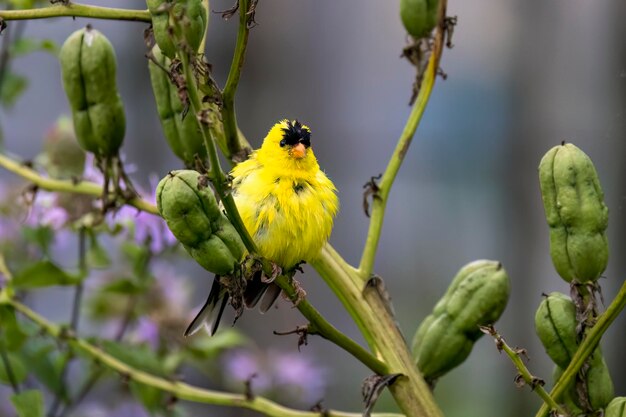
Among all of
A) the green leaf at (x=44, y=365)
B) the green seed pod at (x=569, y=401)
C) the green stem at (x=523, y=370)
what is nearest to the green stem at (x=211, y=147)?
the green stem at (x=523, y=370)

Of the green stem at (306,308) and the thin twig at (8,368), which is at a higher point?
the green stem at (306,308)

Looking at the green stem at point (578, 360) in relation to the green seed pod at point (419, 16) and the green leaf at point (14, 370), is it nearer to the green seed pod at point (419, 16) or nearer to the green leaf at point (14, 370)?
the green seed pod at point (419, 16)

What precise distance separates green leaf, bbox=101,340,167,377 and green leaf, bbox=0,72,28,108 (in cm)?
41

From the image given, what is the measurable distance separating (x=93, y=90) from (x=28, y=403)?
27 cm

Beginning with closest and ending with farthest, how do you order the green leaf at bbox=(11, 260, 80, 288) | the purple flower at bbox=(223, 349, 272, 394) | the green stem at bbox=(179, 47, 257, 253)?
the green stem at bbox=(179, 47, 257, 253) < the green leaf at bbox=(11, 260, 80, 288) < the purple flower at bbox=(223, 349, 272, 394)

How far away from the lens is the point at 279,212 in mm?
825

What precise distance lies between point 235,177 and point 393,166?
149 mm

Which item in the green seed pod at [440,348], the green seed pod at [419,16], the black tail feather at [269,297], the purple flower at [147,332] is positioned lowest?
the purple flower at [147,332]

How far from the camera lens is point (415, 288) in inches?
120

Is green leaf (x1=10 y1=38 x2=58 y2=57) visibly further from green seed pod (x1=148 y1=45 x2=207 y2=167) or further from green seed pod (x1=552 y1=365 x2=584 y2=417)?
green seed pod (x1=552 y1=365 x2=584 y2=417)

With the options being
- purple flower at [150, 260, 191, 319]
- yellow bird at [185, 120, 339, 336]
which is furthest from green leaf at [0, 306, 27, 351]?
purple flower at [150, 260, 191, 319]

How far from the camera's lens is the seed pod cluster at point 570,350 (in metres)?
0.65

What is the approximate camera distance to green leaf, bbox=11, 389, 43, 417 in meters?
0.82

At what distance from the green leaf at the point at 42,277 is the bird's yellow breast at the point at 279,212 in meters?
0.21
